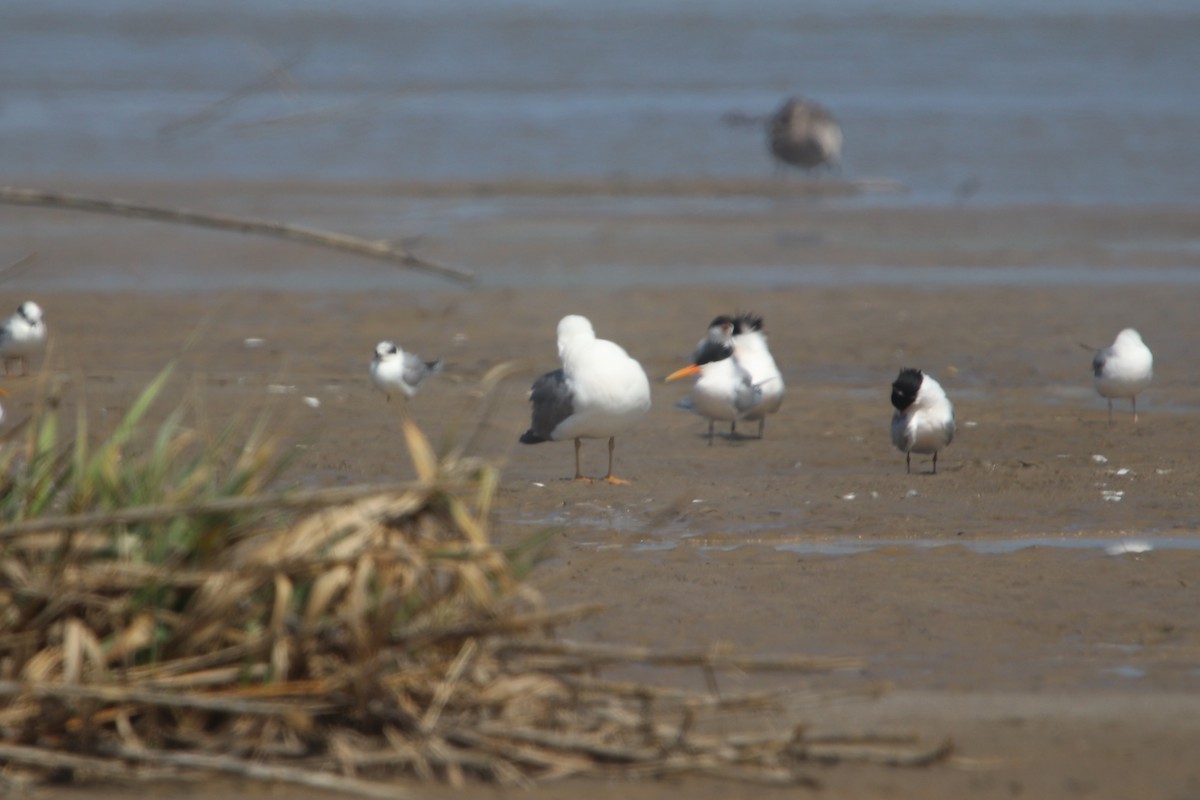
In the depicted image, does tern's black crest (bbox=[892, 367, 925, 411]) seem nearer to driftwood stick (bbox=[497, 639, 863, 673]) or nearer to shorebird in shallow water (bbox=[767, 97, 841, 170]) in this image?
driftwood stick (bbox=[497, 639, 863, 673])

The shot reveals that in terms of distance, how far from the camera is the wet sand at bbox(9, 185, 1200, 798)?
16.8ft

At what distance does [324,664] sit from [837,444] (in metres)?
5.26

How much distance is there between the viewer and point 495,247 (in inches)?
679

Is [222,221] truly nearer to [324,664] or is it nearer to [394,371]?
[324,664]

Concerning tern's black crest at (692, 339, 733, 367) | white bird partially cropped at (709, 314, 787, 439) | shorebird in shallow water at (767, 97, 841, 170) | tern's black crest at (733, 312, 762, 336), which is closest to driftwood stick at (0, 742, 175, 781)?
white bird partially cropped at (709, 314, 787, 439)

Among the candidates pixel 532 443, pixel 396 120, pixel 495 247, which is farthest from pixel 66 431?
pixel 396 120

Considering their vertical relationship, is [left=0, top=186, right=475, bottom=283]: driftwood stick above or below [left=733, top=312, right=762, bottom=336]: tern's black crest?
above

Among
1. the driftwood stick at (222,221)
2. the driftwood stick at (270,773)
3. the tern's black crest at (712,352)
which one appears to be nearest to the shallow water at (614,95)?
the driftwood stick at (222,221)

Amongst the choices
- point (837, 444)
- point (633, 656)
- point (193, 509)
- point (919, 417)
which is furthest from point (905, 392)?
point (193, 509)

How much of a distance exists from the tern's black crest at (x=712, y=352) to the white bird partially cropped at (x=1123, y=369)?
2168 mm

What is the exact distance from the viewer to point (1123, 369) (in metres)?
9.66

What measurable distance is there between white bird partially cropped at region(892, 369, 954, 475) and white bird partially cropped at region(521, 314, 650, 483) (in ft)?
4.25

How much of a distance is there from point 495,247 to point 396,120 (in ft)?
44.0

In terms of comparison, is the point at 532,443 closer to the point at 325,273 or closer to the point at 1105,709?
the point at 1105,709
